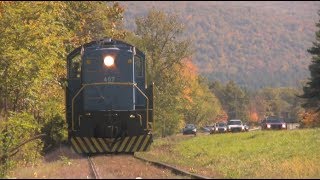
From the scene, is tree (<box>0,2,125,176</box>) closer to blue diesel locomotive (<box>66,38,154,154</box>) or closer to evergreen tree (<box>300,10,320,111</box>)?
blue diesel locomotive (<box>66,38,154,154</box>)

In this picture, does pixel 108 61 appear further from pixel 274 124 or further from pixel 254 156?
pixel 274 124

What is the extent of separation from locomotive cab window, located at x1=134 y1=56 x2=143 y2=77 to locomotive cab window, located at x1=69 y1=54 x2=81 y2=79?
2.33m

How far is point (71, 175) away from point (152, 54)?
1800 inches

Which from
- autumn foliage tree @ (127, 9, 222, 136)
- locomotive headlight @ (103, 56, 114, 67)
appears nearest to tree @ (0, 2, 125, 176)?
locomotive headlight @ (103, 56, 114, 67)

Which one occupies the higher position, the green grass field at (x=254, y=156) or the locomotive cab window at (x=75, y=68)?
the locomotive cab window at (x=75, y=68)

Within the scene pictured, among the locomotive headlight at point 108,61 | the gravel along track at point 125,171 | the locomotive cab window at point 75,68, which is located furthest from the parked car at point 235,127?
the gravel along track at point 125,171

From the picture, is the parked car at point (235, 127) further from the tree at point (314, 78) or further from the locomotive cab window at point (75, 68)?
the locomotive cab window at point (75, 68)

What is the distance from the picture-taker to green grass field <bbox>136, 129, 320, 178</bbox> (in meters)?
17.1

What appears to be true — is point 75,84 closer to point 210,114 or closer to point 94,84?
point 94,84

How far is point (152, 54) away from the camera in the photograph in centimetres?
5831

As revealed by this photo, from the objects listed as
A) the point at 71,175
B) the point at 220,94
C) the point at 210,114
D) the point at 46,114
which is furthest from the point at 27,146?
the point at 220,94

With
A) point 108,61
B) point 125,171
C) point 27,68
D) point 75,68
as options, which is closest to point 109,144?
point 108,61

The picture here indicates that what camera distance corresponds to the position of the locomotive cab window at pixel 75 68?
20766 mm

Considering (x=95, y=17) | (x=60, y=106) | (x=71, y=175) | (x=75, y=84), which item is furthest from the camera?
(x=95, y=17)
